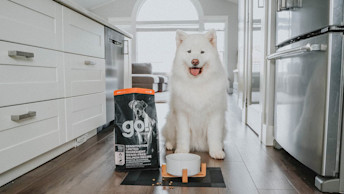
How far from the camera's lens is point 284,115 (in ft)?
5.69

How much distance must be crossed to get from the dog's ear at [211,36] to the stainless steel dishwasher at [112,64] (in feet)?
4.04

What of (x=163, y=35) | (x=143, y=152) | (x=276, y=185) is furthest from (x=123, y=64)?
(x=163, y=35)

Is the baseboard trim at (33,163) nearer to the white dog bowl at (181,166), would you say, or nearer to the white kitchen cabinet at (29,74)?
the white kitchen cabinet at (29,74)

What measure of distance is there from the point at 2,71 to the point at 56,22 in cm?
61

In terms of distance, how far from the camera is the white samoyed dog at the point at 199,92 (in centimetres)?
180

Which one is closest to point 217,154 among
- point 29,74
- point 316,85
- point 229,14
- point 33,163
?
point 316,85

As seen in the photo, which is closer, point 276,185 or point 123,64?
point 276,185

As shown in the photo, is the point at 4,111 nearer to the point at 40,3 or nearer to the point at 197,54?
the point at 40,3

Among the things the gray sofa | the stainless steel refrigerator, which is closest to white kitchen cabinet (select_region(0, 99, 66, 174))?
the stainless steel refrigerator

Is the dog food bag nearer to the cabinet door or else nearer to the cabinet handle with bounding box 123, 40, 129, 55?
the cabinet door

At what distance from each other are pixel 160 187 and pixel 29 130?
31.2 inches

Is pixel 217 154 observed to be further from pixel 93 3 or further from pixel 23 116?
pixel 93 3

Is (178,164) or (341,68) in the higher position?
(341,68)

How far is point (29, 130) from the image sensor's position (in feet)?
4.82
